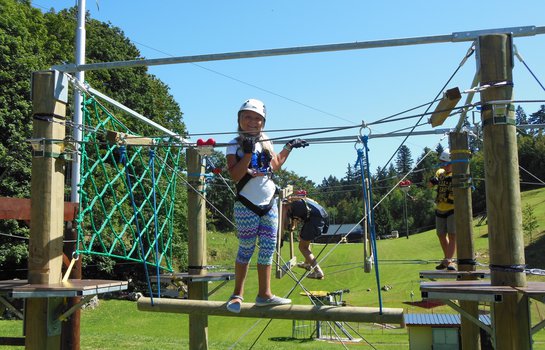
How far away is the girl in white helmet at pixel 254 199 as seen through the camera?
4258 millimetres

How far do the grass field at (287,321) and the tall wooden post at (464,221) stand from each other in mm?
642

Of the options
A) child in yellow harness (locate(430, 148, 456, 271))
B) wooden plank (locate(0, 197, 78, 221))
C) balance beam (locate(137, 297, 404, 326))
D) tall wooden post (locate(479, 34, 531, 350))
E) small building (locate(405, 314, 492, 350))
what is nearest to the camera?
tall wooden post (locate(479, 34, 531, 350))

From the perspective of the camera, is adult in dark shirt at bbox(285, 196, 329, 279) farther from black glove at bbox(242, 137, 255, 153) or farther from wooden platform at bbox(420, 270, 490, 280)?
black glove at bbox(242, 137, 255, 153)

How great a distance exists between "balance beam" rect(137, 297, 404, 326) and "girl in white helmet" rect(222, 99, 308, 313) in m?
0.08

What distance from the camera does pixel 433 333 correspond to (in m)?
17.5

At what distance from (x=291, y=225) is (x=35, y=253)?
295 centimetres

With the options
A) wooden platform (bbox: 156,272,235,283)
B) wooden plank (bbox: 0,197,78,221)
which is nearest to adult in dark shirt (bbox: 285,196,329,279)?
wooden platform (bbox: 156,272,235,283)

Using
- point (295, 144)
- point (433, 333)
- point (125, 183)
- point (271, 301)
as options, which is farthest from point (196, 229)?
point (433, 333)

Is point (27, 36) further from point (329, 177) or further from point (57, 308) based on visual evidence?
point (329, 177)

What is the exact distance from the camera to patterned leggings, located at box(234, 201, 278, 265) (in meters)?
4.32

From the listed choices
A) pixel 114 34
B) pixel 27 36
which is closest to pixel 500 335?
pixel 27 36

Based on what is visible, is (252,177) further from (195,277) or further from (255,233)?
(195,277)

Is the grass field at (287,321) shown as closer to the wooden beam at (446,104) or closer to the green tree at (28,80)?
the wooden beam at (446,104)

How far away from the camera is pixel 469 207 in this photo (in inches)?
A: 246
